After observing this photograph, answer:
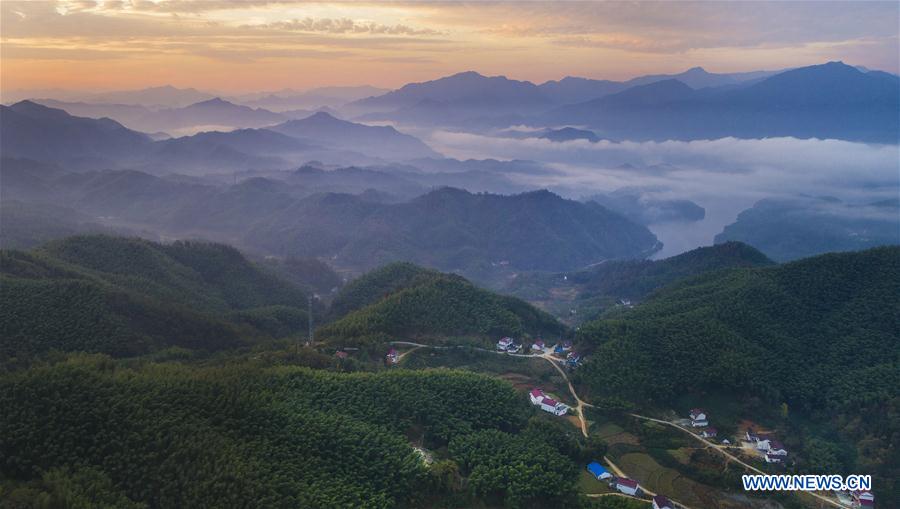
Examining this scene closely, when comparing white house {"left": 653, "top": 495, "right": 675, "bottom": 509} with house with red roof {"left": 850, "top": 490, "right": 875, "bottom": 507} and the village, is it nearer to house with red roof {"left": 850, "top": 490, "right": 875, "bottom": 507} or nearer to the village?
the village

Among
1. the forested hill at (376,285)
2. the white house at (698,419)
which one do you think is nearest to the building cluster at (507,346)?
the forested hill at (376,285)

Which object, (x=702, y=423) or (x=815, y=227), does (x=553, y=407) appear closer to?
(x=702, y=423)

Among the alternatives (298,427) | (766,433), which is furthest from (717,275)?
(298,427)

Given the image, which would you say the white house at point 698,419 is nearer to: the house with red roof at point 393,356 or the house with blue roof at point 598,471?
the house with blue roof at point 598,471

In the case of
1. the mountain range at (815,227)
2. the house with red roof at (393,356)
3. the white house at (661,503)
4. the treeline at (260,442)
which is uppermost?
the treeline at (260,442)

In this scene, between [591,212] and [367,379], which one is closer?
[367,379]

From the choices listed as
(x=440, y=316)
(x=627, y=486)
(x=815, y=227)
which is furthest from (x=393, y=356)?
(x=815, y=227)

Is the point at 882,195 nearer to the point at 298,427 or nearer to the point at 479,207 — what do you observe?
the point at 479,207
